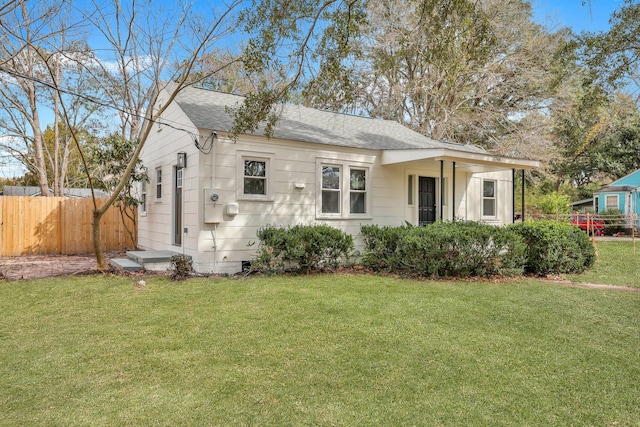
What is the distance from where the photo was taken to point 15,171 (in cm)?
1906

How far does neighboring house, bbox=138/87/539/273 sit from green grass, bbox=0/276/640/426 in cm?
221

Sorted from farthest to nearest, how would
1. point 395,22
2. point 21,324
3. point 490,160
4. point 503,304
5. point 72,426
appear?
point 395,22 < point 490,160 < point 503,304 < point 21,324 < point 72,426

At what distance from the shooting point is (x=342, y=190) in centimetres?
953

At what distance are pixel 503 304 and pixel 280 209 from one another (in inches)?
192

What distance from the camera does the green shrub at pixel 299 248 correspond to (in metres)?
7.51

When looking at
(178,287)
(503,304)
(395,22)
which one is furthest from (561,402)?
(395,22)

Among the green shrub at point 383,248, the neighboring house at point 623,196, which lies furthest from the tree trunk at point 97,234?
the neighboring house at point 623,196

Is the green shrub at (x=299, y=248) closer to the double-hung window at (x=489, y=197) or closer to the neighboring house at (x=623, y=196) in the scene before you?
the double-hung window at (x=489, y=197)

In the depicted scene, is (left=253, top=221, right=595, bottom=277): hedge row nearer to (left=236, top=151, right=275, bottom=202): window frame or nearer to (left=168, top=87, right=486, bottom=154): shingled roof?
(left=236, top=151, right=275, bottom=202): window frame

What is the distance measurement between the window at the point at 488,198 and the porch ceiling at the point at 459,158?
1.28 meters

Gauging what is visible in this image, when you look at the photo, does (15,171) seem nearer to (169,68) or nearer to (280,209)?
(169,68)

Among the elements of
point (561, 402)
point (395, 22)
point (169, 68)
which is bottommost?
point (561, 402)

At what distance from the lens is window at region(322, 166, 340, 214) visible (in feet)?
30.8

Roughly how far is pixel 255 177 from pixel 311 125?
2707 millimetres
